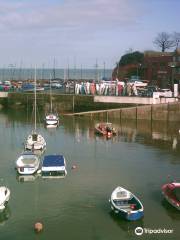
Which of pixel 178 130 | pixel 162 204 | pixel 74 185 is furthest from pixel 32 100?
pixel 162 204

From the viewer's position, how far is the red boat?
110 ft

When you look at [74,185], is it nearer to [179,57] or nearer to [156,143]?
[156,143]

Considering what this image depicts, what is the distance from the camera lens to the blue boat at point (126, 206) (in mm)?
31203

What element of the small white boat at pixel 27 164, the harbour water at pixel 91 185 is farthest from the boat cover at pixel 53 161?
the harbour water at pixel 91 185

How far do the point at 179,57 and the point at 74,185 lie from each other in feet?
213

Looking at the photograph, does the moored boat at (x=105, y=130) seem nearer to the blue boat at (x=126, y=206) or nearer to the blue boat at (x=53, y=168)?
the blue boat at (x=53, y=168)

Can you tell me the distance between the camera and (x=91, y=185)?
129 ft

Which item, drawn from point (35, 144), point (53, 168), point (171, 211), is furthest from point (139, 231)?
point (35, 144)

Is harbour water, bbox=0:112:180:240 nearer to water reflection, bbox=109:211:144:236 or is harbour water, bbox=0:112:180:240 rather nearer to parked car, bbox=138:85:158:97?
water reflection, bbox=109:211:144:236

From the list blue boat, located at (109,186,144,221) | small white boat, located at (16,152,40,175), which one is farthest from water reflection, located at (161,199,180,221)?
small white boat, located at (16,152,40,175)

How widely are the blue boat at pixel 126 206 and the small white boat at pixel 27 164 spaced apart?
10.7m

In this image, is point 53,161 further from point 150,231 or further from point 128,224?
point 150,231

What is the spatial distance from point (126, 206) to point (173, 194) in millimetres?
3984

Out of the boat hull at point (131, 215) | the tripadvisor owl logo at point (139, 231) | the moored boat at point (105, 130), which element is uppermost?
the moored boat at point (105, 130)
